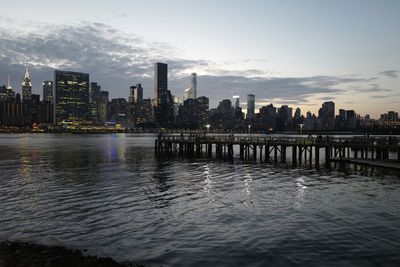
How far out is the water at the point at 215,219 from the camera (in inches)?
772

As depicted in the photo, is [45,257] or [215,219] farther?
[215,219]

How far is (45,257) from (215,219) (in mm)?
12076

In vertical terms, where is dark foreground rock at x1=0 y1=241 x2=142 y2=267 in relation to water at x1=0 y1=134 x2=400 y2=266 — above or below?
above

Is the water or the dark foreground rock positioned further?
the water

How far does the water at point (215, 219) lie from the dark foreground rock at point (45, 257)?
181cm

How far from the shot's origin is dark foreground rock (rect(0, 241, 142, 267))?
1639cm

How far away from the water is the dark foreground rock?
1812 millimetres

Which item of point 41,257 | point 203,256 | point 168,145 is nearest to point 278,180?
point 203,256

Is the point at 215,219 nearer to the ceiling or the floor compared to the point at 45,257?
nearer to the floor

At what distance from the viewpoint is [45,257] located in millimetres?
17359

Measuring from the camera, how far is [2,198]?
33.5m

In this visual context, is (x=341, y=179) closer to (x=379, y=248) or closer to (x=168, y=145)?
(x=379, y=248)

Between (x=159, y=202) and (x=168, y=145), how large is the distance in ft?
177

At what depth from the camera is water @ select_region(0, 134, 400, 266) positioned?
1961 cm
